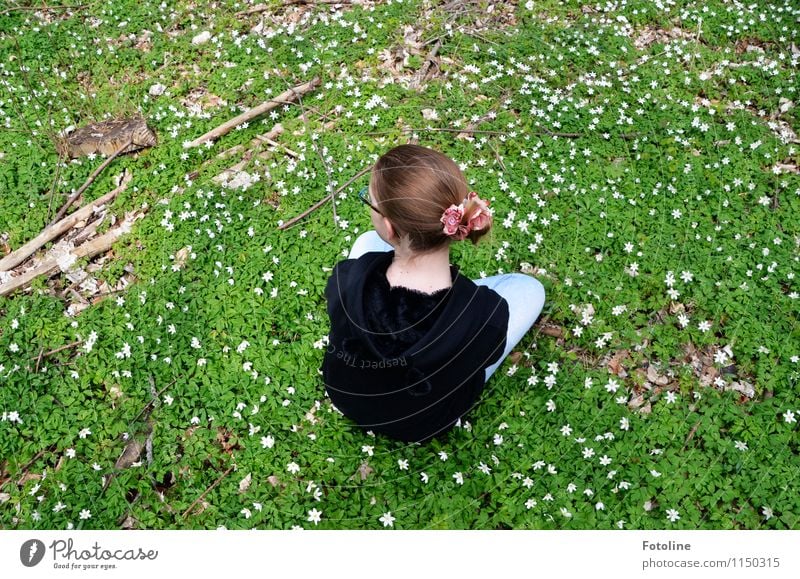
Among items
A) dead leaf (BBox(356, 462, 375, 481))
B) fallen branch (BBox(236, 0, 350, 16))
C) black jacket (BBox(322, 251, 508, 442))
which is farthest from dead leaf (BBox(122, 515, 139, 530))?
fallen branch (BBox(236, 0, 350, 16))

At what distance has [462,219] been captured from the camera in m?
3.12

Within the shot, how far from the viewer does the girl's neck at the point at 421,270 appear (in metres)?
3.39

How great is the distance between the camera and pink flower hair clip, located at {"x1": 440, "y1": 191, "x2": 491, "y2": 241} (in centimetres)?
307

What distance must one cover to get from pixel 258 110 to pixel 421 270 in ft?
14.1

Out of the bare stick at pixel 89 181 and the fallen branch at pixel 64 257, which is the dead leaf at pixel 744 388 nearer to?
the fallen branch at pixel 64 257

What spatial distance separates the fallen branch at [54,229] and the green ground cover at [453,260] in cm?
Answer: 22

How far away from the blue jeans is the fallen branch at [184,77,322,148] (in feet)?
9.50

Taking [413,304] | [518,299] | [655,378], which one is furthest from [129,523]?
[655,378]

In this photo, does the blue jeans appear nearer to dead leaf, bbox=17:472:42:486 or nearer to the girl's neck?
the girl's neck

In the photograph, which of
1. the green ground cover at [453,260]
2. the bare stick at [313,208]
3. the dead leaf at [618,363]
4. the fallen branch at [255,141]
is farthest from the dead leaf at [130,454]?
the dead leaf at [618,363]

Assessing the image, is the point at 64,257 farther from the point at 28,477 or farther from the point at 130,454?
the point at 130,454

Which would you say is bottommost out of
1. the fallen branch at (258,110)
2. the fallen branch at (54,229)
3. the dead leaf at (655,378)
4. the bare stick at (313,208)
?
the dead leaf at (655,378)

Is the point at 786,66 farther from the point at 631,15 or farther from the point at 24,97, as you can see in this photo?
the point at 24,97

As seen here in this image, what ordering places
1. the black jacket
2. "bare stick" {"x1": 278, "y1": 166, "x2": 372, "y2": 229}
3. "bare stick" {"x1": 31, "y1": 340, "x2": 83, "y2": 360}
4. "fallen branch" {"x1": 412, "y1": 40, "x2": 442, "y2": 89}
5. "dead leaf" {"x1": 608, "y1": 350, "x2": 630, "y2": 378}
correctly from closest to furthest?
the black jacket
"dead leaf" {"x1": 608, "y1": 350, "x2": 630, "y2": 378}
"bare stick" {"x1": 31, "y1": 340, "x2": 83, "y2": 360}
"bare stick" {"x1": 278, "y1": 166, "x2": 372, "y2": 229}
"fallen branch" {"x1": 412, "y1": 40, "x2": 442, "y2": 89}
